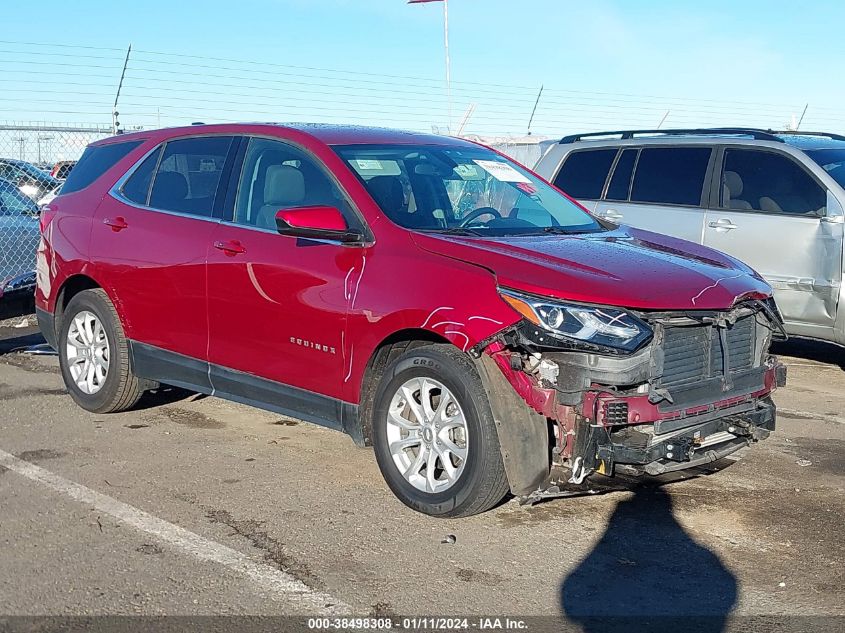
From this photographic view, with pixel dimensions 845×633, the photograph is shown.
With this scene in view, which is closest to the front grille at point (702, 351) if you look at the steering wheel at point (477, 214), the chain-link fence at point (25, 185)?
the steering wheel at point (477, 214)

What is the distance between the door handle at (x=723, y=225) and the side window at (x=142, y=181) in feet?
14.6

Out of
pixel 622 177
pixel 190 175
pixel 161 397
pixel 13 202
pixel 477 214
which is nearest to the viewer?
pixel 477 214

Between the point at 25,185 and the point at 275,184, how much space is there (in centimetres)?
574

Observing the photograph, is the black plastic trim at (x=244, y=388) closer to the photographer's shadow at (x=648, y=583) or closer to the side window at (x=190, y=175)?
the side window at (x=190, y=175)

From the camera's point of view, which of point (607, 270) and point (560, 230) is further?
A: point (560, 230)

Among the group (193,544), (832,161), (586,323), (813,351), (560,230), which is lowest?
(813,351)

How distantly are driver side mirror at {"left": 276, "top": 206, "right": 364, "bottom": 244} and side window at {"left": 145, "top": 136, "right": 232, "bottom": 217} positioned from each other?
99 centimetres

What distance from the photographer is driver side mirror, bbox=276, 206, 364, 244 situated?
4.80 metres

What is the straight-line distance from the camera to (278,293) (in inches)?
202

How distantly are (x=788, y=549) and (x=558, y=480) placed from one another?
3.43 feet

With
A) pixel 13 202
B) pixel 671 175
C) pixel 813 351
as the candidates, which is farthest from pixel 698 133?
pixel 13 202

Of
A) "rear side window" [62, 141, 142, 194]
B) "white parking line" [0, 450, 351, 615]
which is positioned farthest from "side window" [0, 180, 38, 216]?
"white parking line" [0, 450, 351, 615]

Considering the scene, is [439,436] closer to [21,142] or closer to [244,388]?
[244,388]

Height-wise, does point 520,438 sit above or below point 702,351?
below
